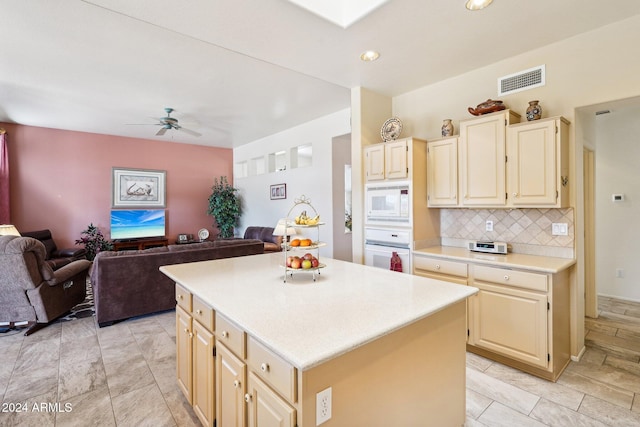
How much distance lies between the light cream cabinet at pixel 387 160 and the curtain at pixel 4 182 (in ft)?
21.3

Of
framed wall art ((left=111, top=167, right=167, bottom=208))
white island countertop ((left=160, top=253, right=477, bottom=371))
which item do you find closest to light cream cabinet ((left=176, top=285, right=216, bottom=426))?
white island countertop ((left=160, top=253, right=477, bottom=371))

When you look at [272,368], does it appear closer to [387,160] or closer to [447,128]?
[387,160]

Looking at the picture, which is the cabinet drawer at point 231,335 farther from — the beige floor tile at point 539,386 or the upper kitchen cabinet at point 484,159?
the upper kitchen cabinet at point 484,159

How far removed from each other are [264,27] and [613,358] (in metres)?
4.24

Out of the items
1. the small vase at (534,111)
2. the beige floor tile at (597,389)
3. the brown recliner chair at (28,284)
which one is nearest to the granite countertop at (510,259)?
the beige floor tile at (597,389)

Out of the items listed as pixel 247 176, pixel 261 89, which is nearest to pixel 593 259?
pixel 261 89

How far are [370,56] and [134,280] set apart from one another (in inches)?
144

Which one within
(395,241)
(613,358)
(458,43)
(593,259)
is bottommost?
(613,358)

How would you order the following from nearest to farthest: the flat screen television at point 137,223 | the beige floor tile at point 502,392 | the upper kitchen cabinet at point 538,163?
1. the beige floor tile at point 502,392
2. the upper kitchen cabinet at point 538,163
3. the flat screen television at point 137,223

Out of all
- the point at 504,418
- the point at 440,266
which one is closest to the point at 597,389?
the point at 504,418

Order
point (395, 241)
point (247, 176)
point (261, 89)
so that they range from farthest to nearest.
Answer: point (247, 176), point (261, 89), point (395, 241)

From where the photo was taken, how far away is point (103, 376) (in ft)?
8.13

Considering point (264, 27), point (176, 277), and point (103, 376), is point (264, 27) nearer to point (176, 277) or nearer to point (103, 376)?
point (176, 277)

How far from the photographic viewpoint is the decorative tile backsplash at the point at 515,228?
273 centimetres
